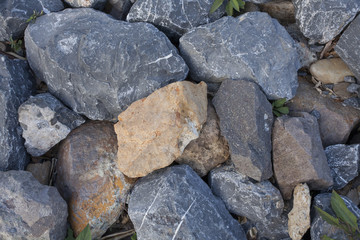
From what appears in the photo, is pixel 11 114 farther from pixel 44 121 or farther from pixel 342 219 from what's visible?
pixel 342 219

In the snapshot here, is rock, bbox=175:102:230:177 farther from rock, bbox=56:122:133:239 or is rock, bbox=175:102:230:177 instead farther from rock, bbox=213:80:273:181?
rock, bbox=56:122:133:239

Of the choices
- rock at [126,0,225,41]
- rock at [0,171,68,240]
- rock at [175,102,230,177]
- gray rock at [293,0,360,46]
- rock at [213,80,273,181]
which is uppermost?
gray rock at [293,0,360,46]

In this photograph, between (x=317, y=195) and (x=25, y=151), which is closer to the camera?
(x=317, y=195)

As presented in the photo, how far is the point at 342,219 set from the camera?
2.82 m

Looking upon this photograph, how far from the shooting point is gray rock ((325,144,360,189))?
10.4 ft

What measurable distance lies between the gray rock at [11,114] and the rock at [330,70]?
2.50m

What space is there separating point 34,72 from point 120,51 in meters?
0.89

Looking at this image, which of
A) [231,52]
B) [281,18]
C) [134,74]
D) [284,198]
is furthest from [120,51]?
[284,198]

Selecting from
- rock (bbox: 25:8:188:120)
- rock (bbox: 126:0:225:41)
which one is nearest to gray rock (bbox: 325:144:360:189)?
rock (bbox: 25:8:188:120)

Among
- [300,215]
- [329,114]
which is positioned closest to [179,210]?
[300,215]

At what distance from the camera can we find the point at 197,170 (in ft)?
10.8

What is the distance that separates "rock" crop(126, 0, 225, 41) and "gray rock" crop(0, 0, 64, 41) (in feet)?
2.34

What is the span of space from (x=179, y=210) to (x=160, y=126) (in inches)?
25.3

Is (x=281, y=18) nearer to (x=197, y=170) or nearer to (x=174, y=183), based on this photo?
(x=197, y=170)
